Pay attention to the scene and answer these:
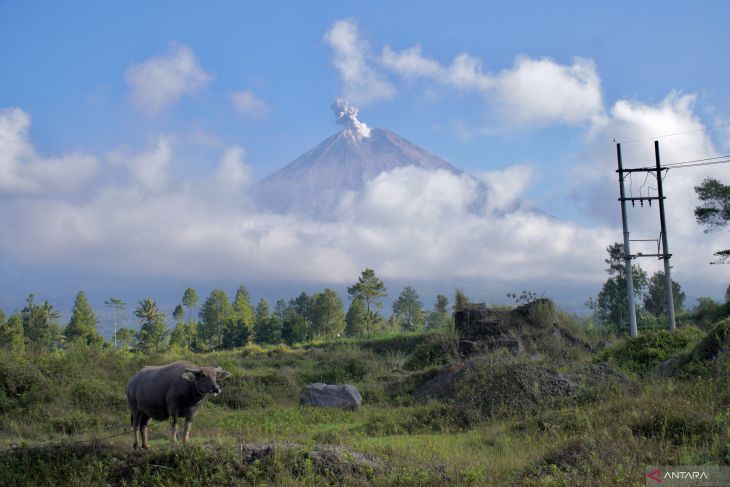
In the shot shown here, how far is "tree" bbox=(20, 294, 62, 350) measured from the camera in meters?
51.4

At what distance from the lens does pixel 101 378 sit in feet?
58.9

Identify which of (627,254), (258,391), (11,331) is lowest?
(258,391)

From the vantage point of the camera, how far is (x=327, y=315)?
6294cm

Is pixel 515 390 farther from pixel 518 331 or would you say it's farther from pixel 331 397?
pixel 518 331

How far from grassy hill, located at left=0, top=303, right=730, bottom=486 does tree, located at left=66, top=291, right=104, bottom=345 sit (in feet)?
114

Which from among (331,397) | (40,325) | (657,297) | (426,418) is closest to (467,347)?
(331,397)

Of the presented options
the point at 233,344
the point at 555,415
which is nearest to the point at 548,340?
the point at 555,415

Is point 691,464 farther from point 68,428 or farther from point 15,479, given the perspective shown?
point 68,428

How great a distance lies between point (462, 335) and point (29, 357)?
16.2 meters

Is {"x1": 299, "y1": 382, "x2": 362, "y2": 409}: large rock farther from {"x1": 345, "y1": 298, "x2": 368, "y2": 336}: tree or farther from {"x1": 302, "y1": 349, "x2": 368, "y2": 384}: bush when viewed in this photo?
{"x1": 345, "y1": 298, "x2": 368, "y2": 336}: tree

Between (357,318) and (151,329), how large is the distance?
20.7 meters

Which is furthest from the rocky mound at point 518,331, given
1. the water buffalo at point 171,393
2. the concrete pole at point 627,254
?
the water buffalo at point 171,393

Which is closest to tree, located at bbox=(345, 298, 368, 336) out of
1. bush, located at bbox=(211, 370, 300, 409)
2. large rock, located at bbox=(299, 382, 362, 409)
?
bush, located at bbox=(211, 370, 300, 409)

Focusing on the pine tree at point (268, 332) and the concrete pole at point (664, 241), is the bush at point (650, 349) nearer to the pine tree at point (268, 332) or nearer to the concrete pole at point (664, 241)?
the concrete pole at point (664, 241)
